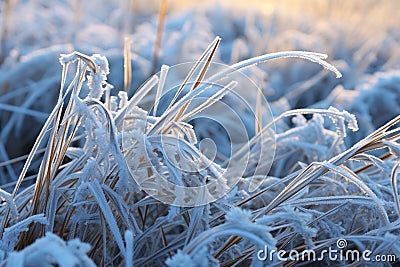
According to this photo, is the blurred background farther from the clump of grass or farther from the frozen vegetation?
the clump of grass

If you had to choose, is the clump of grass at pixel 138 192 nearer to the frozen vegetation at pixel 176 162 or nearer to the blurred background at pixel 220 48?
the frozen vegetation at pixel 176 162

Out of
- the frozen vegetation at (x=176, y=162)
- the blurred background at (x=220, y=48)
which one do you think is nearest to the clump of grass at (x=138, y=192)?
the frozen vegetation at (x=176, y=162)

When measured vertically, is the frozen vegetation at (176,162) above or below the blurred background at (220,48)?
below

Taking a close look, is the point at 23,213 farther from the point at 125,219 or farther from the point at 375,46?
the point at 375,46

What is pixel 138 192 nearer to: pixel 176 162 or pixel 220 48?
pixel 176 162

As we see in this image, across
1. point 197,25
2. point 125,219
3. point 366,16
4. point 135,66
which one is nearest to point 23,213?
point 125,219

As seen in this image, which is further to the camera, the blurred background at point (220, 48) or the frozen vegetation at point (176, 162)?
the blurred background at point (220, 48)

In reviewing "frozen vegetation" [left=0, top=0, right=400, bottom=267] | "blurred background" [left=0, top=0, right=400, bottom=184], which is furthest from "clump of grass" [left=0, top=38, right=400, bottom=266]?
"blurred background" [left=0, top=0, right=400, bottom=184]

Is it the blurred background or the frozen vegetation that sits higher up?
the blurred background
